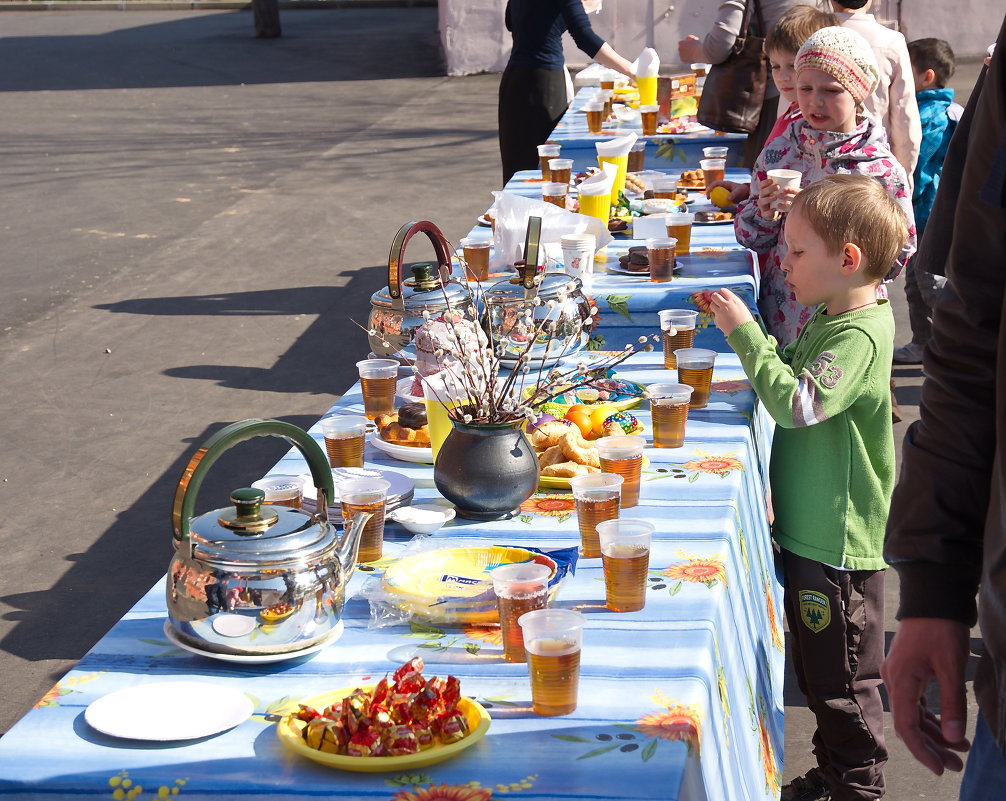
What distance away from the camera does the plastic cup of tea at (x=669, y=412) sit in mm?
3023

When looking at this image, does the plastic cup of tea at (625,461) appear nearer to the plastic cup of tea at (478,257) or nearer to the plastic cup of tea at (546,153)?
the plastic cup of tea at (478,257)

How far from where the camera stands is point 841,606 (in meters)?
3.07

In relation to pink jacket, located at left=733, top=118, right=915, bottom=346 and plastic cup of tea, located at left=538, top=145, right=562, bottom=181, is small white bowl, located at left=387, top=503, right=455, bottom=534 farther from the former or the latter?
plastic cup of tea, located at left=538, top=145, right=562, bottom=181

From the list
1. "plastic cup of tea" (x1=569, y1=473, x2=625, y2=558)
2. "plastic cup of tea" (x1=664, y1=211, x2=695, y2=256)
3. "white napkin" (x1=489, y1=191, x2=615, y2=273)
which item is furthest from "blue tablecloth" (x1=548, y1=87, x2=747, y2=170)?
"plastic cup of tea" (x1=569, y1=473, x2=625, y2=558)

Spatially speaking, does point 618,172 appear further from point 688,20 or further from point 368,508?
point 688,20

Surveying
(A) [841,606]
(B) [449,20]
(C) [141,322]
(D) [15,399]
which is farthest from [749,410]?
(B) [449,20]

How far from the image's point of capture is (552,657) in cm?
188

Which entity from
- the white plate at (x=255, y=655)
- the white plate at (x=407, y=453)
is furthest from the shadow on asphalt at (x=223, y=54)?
the white plate at (x=255, y=655)

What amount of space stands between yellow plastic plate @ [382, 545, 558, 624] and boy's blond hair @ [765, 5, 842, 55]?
10.4 feet

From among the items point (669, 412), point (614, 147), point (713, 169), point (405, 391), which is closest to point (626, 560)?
point (669, 412)

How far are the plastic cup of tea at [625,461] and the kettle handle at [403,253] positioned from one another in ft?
2.82

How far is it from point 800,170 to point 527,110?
12.2ft

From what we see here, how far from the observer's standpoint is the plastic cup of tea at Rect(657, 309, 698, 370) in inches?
141

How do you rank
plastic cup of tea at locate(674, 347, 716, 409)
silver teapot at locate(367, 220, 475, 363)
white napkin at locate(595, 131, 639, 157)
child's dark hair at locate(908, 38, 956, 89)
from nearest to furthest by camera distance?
plastic cup of tea at locate(674, 347, 716, 409) < silver teapot at locate(367, 220, 475, 363) < white napkin at locate(595, 131, 639, 157) < child's dark hair at locate(908, 38, 956, 89)
